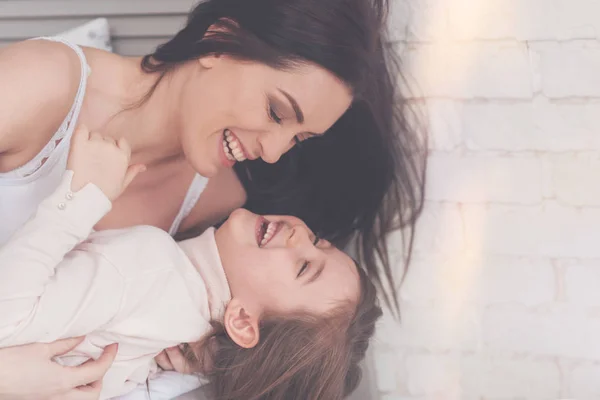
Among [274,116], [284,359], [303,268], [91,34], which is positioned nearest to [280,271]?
[303,268]

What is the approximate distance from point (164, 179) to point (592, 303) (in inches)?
36.8

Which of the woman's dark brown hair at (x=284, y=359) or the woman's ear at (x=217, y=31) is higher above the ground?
the woman's ear at (x=217, y=31)

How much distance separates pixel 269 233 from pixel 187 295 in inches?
8.9

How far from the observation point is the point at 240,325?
1118 mm

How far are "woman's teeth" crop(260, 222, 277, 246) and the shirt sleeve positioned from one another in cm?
33

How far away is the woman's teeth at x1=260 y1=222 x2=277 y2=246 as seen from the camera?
118 cm

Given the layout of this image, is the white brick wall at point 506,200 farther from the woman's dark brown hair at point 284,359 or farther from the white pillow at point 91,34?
the white pillow at point 91,34

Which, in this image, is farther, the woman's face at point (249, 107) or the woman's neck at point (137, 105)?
the woman's neck at point (137, 105)

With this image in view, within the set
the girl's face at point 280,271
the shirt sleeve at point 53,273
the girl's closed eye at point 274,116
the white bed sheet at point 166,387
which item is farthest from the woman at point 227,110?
the white bed sheet at point 166,387

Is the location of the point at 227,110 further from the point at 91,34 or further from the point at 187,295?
the point at 91,34

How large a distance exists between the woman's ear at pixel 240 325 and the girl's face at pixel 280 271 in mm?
12

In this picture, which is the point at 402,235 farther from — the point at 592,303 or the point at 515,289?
the point at 592,303

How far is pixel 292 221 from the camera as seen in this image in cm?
124

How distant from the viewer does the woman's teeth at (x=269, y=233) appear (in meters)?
1.18
